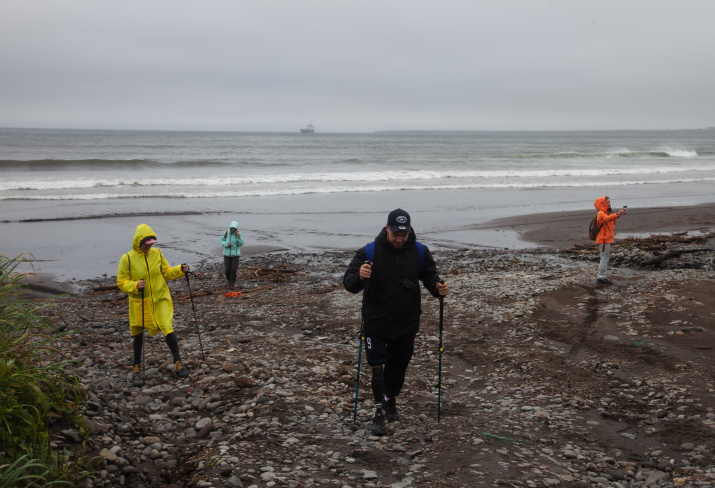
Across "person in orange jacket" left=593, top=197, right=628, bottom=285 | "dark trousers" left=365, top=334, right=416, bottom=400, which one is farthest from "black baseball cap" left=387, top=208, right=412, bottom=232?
"person in orange jacket" left=593, top=197, right=628, bottom=285

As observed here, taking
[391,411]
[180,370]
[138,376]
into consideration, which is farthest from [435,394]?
[138,376]

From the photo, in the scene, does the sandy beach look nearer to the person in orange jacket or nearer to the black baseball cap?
the person in orange jacket

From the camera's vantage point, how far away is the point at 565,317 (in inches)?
364

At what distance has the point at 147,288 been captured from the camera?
278 inches

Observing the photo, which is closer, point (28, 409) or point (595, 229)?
point (28, 409)

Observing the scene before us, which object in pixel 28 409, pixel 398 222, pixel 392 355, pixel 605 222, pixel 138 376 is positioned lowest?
pixel 138 376

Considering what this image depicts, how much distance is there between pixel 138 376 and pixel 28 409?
2.38 meters

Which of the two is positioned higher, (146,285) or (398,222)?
(398,222)

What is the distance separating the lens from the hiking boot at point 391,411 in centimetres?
585

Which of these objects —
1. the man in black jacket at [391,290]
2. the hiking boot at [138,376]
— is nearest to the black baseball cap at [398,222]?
the man in black jacket at [391,290]

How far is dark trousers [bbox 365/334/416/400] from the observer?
5605mm

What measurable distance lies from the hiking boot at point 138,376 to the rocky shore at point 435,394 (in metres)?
0.09

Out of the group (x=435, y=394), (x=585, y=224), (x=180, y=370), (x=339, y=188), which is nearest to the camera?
(x=435, y=394)

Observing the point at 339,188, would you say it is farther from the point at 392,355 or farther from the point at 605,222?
the point at 392,355
